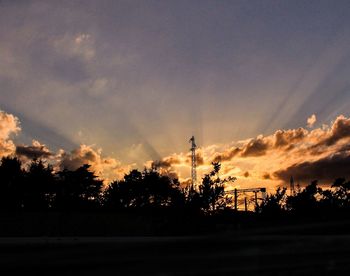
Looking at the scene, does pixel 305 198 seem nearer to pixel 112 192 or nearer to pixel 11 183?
pixel 112 192

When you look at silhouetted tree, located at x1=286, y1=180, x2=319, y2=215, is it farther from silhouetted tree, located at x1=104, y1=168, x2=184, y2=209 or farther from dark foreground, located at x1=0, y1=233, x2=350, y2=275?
dark foreground, located at x1=0, y1=233, x2=350, y2=275

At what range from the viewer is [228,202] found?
2650 inches

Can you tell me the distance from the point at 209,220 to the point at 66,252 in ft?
152

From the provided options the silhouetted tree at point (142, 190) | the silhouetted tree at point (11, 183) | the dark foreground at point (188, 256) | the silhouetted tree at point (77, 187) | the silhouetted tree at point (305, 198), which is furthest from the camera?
the silhouetted tree at point (142, 190)

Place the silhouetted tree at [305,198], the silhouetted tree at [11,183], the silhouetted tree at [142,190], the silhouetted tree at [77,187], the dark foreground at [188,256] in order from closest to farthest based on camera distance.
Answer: the dark foreground at [188,256] < the silhouetted tree at [11,183] < the silhouetted tree at [77,187] < the silhouetted tree at [305,198] < the silhouetted tree at [142,190]

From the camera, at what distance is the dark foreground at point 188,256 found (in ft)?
5.73

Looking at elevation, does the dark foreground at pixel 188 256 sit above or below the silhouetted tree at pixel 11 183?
below

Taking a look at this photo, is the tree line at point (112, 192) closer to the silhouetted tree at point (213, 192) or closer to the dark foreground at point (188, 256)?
the silhouetted tree at point (213, 192)

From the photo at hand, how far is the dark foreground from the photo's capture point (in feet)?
5.73

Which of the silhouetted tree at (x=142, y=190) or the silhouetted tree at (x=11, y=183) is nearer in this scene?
the silhouetted tree at (x=11, y=183)

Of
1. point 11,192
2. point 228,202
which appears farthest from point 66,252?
point 228,202

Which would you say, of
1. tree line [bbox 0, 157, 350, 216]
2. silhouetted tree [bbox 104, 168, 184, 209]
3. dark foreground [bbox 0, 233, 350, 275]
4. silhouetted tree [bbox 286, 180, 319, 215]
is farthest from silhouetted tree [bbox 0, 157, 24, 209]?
dark foreground [bbox 0, 233, 350, 275]

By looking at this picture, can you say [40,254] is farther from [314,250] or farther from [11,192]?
[11,192]

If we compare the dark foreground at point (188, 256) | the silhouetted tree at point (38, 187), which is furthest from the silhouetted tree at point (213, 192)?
the dark foreground at point (188, 256)
